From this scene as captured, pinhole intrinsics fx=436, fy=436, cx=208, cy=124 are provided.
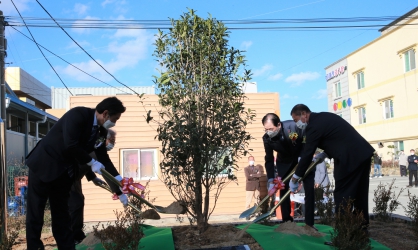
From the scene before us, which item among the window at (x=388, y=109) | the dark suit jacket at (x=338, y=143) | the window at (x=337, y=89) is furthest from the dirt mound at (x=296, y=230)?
the window at (x=337, y=89)

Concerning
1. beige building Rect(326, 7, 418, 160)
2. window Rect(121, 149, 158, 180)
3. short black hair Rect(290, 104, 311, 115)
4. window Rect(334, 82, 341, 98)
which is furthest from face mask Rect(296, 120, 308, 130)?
window Rect(334, 82, 341, 98)

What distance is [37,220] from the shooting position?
4.58 meters

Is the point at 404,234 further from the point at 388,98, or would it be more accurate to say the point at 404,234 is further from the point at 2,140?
the point at 388,98

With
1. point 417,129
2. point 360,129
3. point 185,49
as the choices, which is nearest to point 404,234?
point 185,49

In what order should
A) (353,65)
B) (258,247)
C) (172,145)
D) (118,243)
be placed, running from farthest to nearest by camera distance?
(353,65) < (172,145) < (258,247) < (118,243)

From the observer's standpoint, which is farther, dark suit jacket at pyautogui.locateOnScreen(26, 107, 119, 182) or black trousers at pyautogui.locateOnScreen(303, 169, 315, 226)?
black trousers at pyautogui.locateOnScreen(303, 169, 315, 226)

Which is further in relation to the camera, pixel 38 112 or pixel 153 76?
pixel 38 112

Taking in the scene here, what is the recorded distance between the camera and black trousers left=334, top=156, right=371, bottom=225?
4.86 m

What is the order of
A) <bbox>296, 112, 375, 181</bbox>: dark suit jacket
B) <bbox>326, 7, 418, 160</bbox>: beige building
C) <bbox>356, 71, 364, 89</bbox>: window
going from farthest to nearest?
1. <bbox>356, 71, 364, 89</bbox>: window
2. <bbox>326, 7, 418, 160</bbox>: beige building
3. <bbox>296, 112, 375, 181</bbox>: dark suit jacket

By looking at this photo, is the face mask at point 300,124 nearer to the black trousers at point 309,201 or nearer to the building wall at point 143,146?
the black trousers at point 309,201

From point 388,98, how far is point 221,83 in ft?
111

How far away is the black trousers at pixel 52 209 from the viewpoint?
453 cm

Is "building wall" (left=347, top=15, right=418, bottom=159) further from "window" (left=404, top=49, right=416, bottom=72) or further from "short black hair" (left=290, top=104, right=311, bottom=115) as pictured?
"short black hair" (left=290, top=104, right=311, bottom=115)

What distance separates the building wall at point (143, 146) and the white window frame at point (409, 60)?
2280 cm
